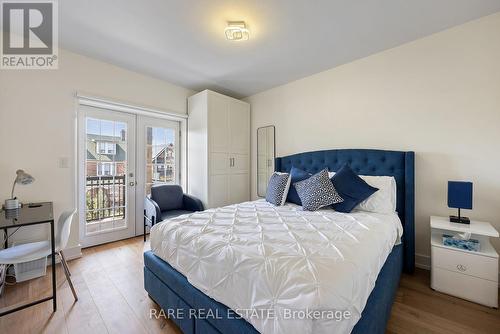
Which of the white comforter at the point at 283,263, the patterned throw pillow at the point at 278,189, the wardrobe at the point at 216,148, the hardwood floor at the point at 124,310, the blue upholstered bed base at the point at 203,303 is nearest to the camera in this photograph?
the white comforter at the point at 283,263

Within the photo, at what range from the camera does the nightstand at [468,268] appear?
175 cm

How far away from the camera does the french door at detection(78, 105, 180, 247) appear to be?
299cm

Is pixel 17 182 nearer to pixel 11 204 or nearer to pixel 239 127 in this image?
pixel 11 204

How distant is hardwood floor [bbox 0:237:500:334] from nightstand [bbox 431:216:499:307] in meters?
0.08

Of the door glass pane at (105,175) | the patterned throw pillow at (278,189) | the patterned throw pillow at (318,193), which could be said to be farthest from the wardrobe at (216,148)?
the patterned throw pillow at (318,193)

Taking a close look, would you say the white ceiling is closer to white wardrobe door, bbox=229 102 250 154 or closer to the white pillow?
white wardrobe door, bbox=229 102 250 154

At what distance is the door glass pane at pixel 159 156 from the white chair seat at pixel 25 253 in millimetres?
1699

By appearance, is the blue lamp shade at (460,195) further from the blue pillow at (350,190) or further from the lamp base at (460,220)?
the blue pillow at (350,190)

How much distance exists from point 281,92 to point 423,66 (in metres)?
1.93

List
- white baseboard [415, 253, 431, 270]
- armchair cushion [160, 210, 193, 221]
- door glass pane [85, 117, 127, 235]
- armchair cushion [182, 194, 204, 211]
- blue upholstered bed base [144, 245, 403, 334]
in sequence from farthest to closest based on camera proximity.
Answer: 1. armchair cushion [182, 194, 204, 211]
2. door glass pane [85, 117, 127, 235]
3. armchair cushion [160, 210, 193, 221]
4. white baseboard [415, 253, 431, 270]
5. blue upholstered bed base [144, 245, 403, 334]

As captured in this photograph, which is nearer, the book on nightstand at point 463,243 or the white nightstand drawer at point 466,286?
the white nightstand drawer at point 466,286

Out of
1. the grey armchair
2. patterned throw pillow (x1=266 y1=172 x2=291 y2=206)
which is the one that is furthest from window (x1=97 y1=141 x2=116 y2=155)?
patterned throw pillow (x1=266 y1=172 x2=291 y2=206)

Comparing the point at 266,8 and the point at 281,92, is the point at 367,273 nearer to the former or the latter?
the point at 266,8

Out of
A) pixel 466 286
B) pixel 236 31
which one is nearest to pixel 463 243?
pixel 466 286
